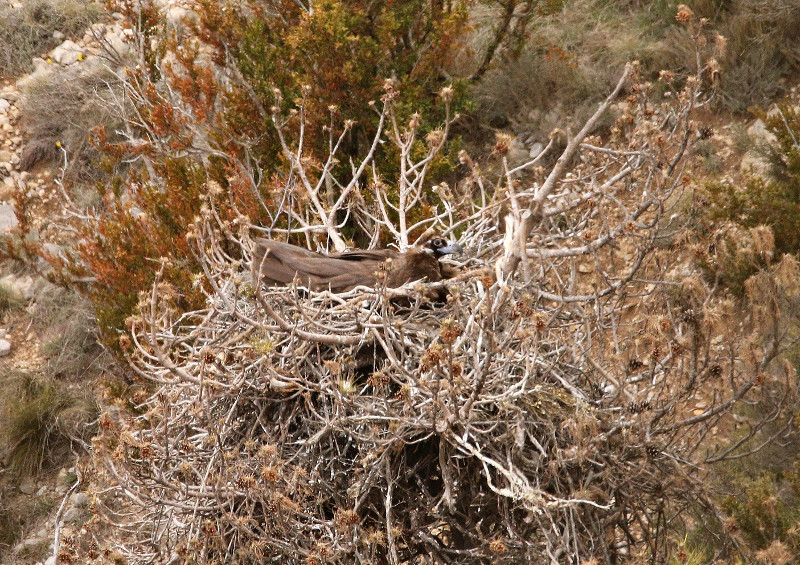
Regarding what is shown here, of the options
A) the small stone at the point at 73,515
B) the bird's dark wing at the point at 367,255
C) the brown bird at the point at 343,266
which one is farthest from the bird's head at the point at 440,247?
the small stone at the point at 73,515

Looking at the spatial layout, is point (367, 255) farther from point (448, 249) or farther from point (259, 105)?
point (259, 105)

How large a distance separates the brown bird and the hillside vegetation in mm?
86

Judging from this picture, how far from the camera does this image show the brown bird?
8.84 feet

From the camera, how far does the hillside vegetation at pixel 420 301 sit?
2.31 meters

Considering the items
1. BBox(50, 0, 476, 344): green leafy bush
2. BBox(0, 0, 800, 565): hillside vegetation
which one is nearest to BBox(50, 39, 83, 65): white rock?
BBox(0, 0, 800, 565): hillside vegetation

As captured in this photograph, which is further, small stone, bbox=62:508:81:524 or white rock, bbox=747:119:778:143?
small stone, bbox=62:508:81:524

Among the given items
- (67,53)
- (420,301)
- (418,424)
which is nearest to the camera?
(418,424)

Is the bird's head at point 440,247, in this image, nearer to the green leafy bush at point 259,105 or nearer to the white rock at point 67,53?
the green leafy bush at point 259,105

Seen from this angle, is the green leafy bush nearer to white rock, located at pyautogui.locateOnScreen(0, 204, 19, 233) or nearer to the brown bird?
white rock, located at pyautogui.locateOnScreen(0, 204, 19, 233)

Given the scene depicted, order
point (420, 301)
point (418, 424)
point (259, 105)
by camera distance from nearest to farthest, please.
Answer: point (418, 424), point (420, 301), point (259, 105)

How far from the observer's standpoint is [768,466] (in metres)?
4.30

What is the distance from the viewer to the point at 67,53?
31.6 feet

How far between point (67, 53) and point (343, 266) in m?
8.23

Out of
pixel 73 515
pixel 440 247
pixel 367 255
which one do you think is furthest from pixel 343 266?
pixel 73 515
